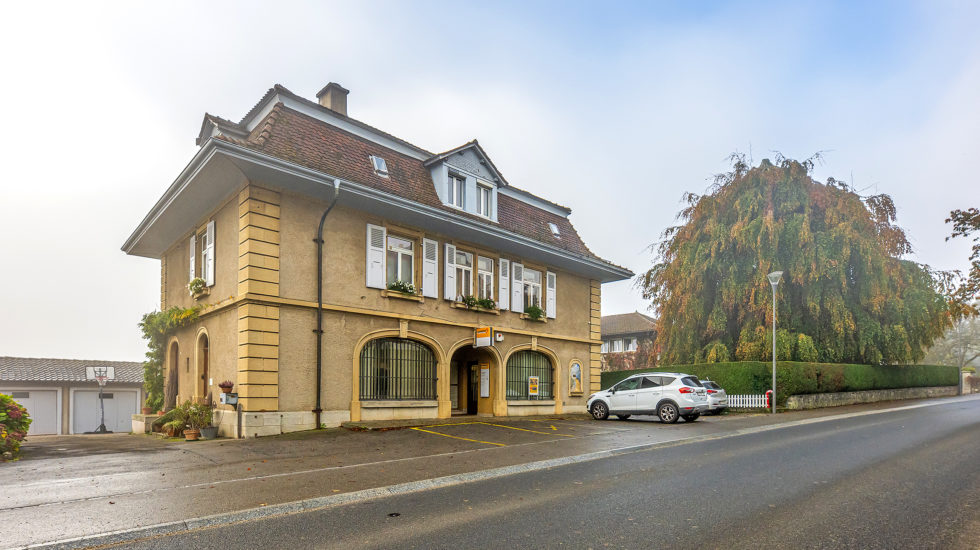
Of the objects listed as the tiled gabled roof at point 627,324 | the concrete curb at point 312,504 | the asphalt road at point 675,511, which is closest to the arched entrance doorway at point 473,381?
the concrete curb at point 312,504

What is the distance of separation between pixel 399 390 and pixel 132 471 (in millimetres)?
8641

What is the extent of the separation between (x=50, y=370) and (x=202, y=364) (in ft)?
92.2

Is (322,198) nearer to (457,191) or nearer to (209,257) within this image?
(209,257)

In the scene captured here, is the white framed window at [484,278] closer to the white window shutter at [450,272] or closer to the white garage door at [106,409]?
the white window shutter at [450,272]

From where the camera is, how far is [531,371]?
22.5m

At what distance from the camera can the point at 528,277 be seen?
22.6m

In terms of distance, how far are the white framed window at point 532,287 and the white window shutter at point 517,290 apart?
1.45 feet

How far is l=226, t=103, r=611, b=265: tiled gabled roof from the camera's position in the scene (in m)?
15.4

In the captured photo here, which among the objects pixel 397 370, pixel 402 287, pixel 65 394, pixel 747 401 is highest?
pixel 402 287

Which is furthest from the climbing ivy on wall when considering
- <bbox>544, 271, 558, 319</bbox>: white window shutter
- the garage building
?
the garage building

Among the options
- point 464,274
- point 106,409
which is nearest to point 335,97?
point 464,274

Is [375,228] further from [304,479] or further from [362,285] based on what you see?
[304,479]

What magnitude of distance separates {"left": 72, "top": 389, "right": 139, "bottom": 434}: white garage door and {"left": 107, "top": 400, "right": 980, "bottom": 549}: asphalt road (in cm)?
3608

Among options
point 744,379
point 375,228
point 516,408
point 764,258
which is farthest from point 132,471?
point 764,258
